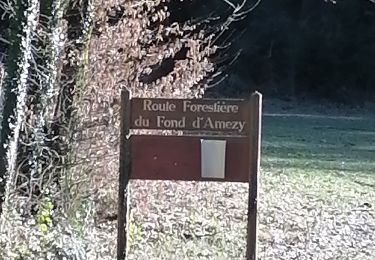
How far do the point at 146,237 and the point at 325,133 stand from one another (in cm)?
1582

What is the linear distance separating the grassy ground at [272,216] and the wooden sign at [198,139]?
61.7 inches

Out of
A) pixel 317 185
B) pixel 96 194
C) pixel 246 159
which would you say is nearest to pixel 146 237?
pixel 96 194

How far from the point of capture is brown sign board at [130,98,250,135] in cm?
673

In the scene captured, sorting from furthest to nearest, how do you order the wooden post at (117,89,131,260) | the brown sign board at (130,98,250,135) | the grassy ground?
1. the grassy ground
2. the wooden post at (117,89,131,260)
3. the brown sign board at (130,98,250,135)

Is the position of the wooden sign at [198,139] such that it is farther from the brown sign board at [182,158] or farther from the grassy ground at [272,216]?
the grassy ground at [272,216]

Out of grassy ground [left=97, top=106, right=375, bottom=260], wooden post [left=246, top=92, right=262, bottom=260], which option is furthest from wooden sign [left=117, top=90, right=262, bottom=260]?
grassy ground [left=97, top=106, right=375, bottom=260]

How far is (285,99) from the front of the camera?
37.6m

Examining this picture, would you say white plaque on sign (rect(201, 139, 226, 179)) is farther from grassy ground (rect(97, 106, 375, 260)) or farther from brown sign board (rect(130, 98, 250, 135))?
grassy ground (rect(97, 106, 375, 260))

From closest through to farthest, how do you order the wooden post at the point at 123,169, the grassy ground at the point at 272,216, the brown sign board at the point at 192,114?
the brown sign board at the point at 192,114 → the wooden post at the point at 123,169 → the grassy ground at the point at 272,216

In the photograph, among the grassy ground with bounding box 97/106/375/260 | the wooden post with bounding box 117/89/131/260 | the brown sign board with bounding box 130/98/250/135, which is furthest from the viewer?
the grassy ground with bounding box 97/106/375/260

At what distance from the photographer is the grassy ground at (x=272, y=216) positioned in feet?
29.2

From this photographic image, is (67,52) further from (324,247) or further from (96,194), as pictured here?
(324,247)

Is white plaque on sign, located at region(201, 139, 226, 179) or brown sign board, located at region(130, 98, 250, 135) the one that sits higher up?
brown sign board, located at region(130, 98, 250, 135)

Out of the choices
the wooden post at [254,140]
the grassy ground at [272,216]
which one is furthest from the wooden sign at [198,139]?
the grassy ground at [272,216]
